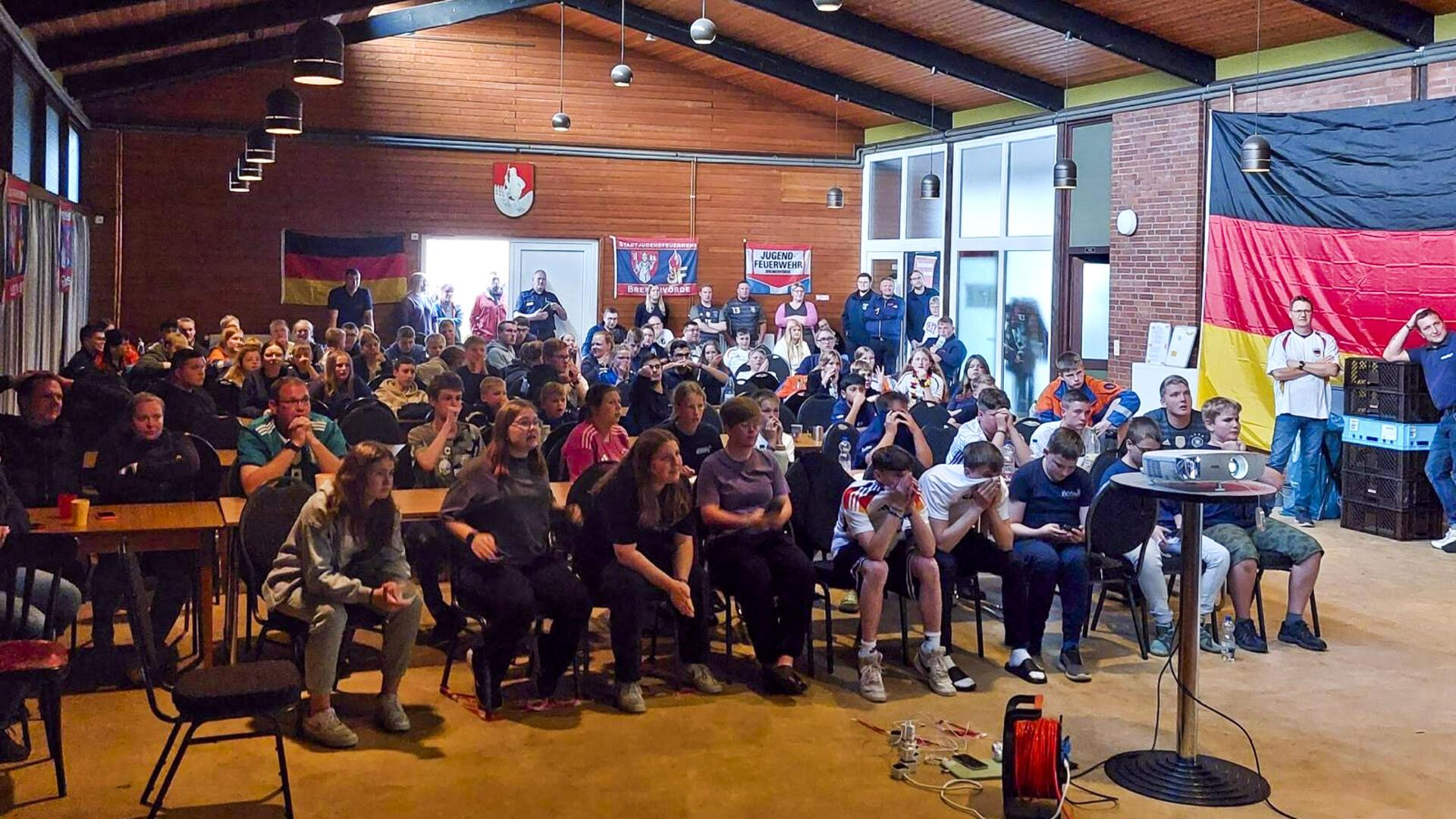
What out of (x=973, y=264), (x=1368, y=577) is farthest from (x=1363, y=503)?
(x=973, y=264)

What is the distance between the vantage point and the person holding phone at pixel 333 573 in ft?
16.0

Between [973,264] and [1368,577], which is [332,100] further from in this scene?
[1368,577]

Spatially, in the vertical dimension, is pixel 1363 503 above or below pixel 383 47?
below

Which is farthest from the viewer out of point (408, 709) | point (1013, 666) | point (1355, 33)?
point (1355, 33)

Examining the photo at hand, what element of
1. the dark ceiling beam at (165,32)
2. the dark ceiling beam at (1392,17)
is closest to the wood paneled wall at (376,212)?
the dark ceiling beam at (165,32)

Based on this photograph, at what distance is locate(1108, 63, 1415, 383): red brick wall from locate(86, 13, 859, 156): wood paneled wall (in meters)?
5.80

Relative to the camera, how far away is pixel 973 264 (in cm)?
1596

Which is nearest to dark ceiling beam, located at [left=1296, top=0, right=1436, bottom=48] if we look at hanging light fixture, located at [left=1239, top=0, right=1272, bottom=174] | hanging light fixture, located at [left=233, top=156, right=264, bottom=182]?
hanging light fixture, located at [left=1239, top=0, right=1272, bottom=174]

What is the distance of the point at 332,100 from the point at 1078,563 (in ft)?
42.2

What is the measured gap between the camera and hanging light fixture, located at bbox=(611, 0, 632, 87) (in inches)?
537

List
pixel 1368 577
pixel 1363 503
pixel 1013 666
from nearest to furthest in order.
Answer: pixel 1013 666
pixel 1368 577
pixel 1363 503

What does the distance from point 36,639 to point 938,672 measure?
3.45 metres

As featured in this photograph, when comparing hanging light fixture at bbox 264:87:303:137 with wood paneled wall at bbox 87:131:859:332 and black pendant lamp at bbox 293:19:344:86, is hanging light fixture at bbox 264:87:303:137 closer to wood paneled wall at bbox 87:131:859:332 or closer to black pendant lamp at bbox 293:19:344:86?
black pendant lamp at bbox 293:19:344:86

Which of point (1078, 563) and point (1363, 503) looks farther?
point (1363, 503)
